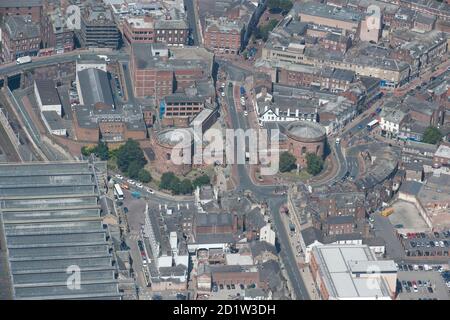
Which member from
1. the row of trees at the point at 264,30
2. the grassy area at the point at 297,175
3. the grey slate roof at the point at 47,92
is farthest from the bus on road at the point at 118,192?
the row of trees at the point at 264,30

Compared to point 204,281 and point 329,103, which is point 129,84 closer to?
point 329,103

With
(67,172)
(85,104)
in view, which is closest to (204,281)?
(67,172)

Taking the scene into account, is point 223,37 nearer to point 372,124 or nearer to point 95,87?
point 95,87

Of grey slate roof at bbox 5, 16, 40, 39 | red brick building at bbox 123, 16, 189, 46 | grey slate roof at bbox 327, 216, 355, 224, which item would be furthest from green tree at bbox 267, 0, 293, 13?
grey slate roof at bbox 327, 216, 355, 224

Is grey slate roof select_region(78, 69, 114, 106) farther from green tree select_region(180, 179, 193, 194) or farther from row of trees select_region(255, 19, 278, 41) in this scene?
row of trees select_region(255, 19, 278, 41)

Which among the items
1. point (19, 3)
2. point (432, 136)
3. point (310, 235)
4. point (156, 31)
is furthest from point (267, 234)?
point (19, 3)

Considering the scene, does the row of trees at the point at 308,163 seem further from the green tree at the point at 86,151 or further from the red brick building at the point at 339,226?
the green tree at the point at 86,151
